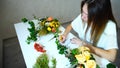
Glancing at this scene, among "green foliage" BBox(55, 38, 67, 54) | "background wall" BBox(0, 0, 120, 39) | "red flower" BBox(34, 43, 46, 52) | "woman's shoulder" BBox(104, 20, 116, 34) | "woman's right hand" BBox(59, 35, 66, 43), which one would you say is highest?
"background wall" BBox(0, 0, 120, 39)

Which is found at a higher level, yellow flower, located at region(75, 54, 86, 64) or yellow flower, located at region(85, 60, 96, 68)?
yellow flower, located at region(75, 54, 86, 64)

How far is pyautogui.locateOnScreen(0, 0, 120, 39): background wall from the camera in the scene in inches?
111

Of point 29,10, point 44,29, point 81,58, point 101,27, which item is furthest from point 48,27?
point 29,10

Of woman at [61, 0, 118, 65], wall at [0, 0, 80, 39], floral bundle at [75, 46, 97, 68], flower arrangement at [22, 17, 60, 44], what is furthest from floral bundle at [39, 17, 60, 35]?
wall at [0, 0, 80, 39]

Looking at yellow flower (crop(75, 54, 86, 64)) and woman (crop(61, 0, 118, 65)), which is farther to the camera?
woman (crop(61, 0, 118, 65))

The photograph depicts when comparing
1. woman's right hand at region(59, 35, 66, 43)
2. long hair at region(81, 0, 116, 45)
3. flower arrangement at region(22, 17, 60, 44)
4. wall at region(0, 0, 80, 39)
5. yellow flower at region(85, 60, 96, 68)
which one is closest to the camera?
yellow flower at region(85, 60, 96, 68)

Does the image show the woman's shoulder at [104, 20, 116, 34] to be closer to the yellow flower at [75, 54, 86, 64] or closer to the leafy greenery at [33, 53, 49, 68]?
the yellow flower at [75, 54, 86, 64]

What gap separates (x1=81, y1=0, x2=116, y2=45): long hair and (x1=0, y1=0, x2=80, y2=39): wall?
1.90 m

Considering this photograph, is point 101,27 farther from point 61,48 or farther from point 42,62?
point 42,62

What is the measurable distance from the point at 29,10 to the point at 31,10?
0.04 m

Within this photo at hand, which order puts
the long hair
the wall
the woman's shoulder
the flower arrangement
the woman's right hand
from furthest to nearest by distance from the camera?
1. the wall
2. the flower arrangement
3. the woman's right hand
4. the woman's shoulder
5. the long hair

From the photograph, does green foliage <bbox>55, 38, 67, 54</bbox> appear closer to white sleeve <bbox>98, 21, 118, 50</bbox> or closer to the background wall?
white sleeve <bbox>98, 21, 118, 50</bbox>

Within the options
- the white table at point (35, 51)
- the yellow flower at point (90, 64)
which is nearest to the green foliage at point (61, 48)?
the white table at point (35, 51)

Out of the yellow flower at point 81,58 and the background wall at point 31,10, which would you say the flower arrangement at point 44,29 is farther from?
the background wall at point 31,10
